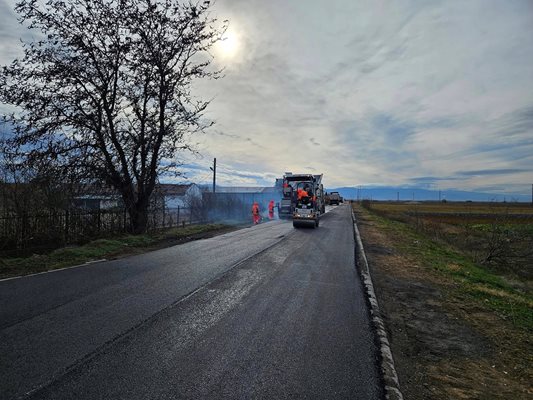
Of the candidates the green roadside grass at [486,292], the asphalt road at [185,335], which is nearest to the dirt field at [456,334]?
the green roadside grass at [486,292]

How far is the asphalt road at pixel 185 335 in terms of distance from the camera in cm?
369

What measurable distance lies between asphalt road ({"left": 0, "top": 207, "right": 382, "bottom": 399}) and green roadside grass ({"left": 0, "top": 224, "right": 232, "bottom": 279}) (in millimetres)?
1306

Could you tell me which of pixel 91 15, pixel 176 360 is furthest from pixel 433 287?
pixel 91 15

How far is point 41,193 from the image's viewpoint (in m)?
14.2

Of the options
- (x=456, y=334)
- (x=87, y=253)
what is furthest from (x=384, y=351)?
(x=87, y=253)

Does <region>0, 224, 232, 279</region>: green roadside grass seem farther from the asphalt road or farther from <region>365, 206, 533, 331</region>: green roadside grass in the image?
<region>365, 206, 533, 331</region>: green roadside grass

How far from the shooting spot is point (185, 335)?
5027mm

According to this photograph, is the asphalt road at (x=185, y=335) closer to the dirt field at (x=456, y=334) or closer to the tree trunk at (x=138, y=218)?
the dirt field at (x=456, y=334)

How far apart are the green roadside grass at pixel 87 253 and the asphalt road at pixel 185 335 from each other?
131 cm

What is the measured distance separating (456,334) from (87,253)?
10.9 metres

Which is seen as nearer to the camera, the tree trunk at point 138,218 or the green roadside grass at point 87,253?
the green roadside grass at point 87,253

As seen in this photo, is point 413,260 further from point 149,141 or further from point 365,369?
point 149,141

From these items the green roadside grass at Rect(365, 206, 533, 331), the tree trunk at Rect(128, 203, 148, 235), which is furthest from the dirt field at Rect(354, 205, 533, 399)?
the tree trunk at Rect(128, 203, 148, 235)

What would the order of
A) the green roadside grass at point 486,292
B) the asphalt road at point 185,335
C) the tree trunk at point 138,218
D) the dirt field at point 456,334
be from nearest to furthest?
the asphalt road at point 185,335 < the dirt field at point 456,334 < the green roadside grass at point 486,292 < the tree trunk at point 138,218
